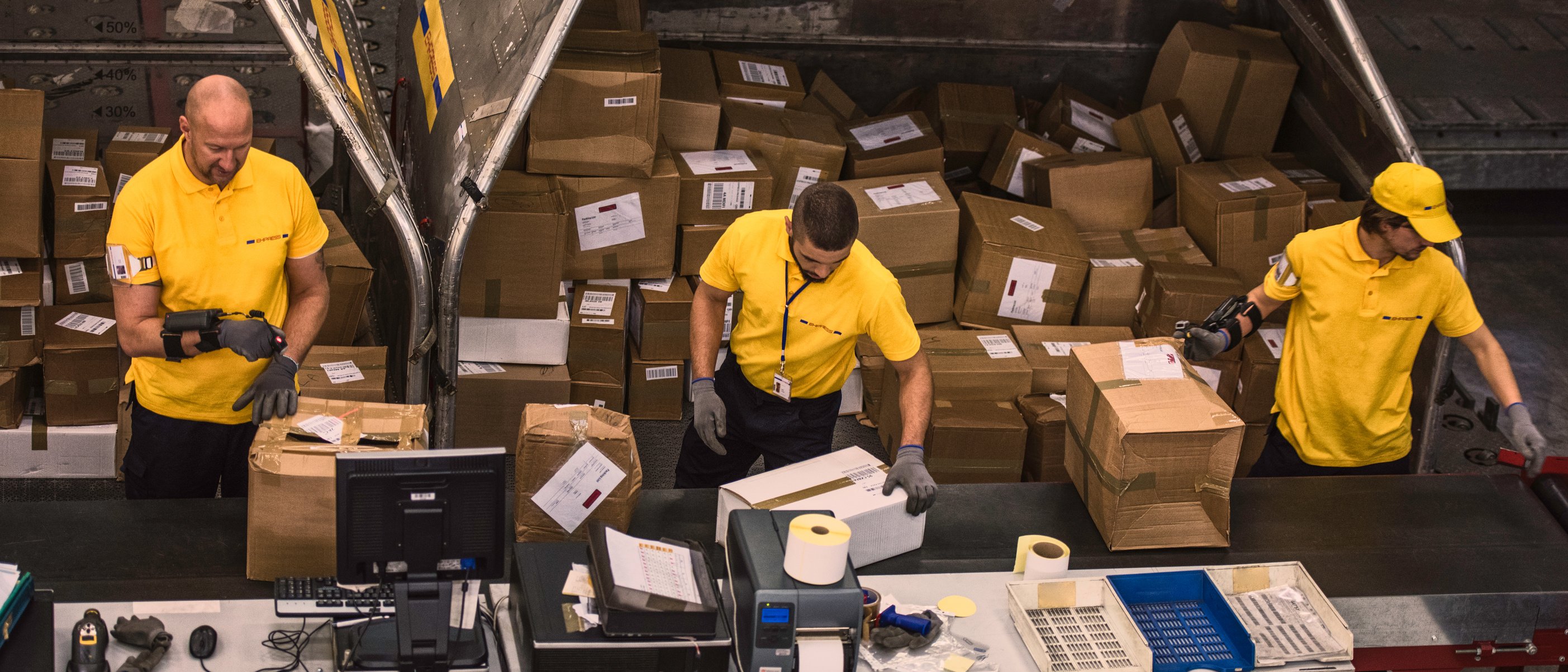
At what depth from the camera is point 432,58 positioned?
14.4ft

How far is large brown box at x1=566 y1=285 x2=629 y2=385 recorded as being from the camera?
15.9ft

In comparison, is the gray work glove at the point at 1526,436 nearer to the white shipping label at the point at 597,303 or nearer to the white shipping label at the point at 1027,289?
the white shipping label at the point at 1027,289

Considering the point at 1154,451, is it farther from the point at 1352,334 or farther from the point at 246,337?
the point at 246,337

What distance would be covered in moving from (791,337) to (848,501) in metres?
0.75

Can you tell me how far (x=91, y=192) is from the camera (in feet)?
Result: 14.6

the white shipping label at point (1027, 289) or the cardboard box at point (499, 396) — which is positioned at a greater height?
the white shipping label at point (1027, 289)

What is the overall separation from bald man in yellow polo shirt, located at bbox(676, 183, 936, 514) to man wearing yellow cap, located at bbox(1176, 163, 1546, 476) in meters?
0.91

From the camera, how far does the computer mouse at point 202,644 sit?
8.16 feet

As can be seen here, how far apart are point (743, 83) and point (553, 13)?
212cm

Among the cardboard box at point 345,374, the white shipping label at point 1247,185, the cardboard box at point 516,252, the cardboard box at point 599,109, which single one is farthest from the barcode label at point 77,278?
the white shipping label at point 1247,185

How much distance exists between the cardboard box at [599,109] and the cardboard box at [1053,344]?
1544 mm

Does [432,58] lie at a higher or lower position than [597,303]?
higher

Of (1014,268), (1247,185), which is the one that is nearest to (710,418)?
(1014,268)

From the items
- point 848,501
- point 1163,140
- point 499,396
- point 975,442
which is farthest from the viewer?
point 1163,140
